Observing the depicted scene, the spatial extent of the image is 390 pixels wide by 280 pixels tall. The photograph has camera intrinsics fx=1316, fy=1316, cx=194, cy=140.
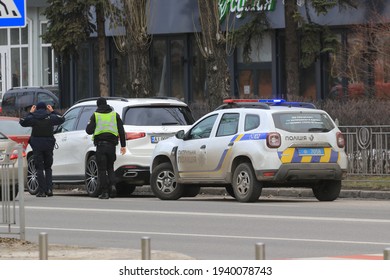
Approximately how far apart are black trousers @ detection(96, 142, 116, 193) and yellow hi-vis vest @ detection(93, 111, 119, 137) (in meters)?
0.25

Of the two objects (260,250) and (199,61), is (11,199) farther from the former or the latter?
(199,61)

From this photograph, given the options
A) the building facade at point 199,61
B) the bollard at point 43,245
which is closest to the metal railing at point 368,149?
the building facade at point 199,61

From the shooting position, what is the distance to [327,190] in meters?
22.6

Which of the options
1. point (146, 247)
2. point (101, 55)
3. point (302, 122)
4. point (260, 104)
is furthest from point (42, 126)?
point (101, 55)

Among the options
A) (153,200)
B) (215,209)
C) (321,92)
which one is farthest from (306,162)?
(321,92)

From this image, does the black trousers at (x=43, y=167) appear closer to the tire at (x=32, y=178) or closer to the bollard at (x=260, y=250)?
the tire at (x=32, y=178)

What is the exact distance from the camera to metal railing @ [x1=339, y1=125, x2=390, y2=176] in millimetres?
25984

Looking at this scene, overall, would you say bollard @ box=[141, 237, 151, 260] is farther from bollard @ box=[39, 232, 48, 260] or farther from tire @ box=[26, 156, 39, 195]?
tire @ box=[26, 156, 39, 195]

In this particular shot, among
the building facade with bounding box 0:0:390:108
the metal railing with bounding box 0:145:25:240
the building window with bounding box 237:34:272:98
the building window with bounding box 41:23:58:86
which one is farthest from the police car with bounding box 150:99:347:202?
the building window with bounding box 41:23:58:86

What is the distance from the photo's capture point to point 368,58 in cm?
3803

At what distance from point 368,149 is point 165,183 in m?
4.89

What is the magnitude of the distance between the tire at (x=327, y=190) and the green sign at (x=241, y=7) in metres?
16.2

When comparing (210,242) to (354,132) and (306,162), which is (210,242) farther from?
(354,132)

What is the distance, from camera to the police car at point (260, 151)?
2133 centimetres
